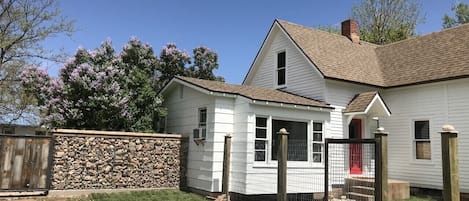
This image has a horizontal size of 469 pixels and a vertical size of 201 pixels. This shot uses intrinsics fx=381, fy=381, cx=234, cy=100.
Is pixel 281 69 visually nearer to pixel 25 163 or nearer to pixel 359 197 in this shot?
pixel 359 197

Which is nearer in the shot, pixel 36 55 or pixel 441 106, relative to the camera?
pixel 441 106

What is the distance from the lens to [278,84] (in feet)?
54.7

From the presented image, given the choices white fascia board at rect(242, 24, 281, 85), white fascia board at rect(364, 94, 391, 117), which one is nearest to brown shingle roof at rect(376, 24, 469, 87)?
white fascia board at rect(364, 94, 391, 117)

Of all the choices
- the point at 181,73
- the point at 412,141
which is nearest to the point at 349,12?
the point at 181,73

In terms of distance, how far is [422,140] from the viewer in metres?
14.0

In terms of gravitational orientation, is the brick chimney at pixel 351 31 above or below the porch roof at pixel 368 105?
above

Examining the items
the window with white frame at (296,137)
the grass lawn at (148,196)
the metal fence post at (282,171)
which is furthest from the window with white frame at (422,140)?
the grass lawn at (148,196)

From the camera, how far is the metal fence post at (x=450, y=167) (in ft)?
19.2

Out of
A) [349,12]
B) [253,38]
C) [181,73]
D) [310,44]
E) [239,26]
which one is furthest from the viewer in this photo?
[349,12]

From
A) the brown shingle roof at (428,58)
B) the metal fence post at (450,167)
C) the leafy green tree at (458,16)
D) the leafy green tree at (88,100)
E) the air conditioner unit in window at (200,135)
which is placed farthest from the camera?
the leafy green tree at (458,16)

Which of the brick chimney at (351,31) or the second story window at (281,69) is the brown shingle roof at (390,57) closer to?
the brick chimney at (351,31)

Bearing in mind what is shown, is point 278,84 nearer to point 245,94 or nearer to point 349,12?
point 245,94

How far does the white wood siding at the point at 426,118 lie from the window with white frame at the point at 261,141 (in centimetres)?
592

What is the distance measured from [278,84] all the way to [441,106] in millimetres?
6344
